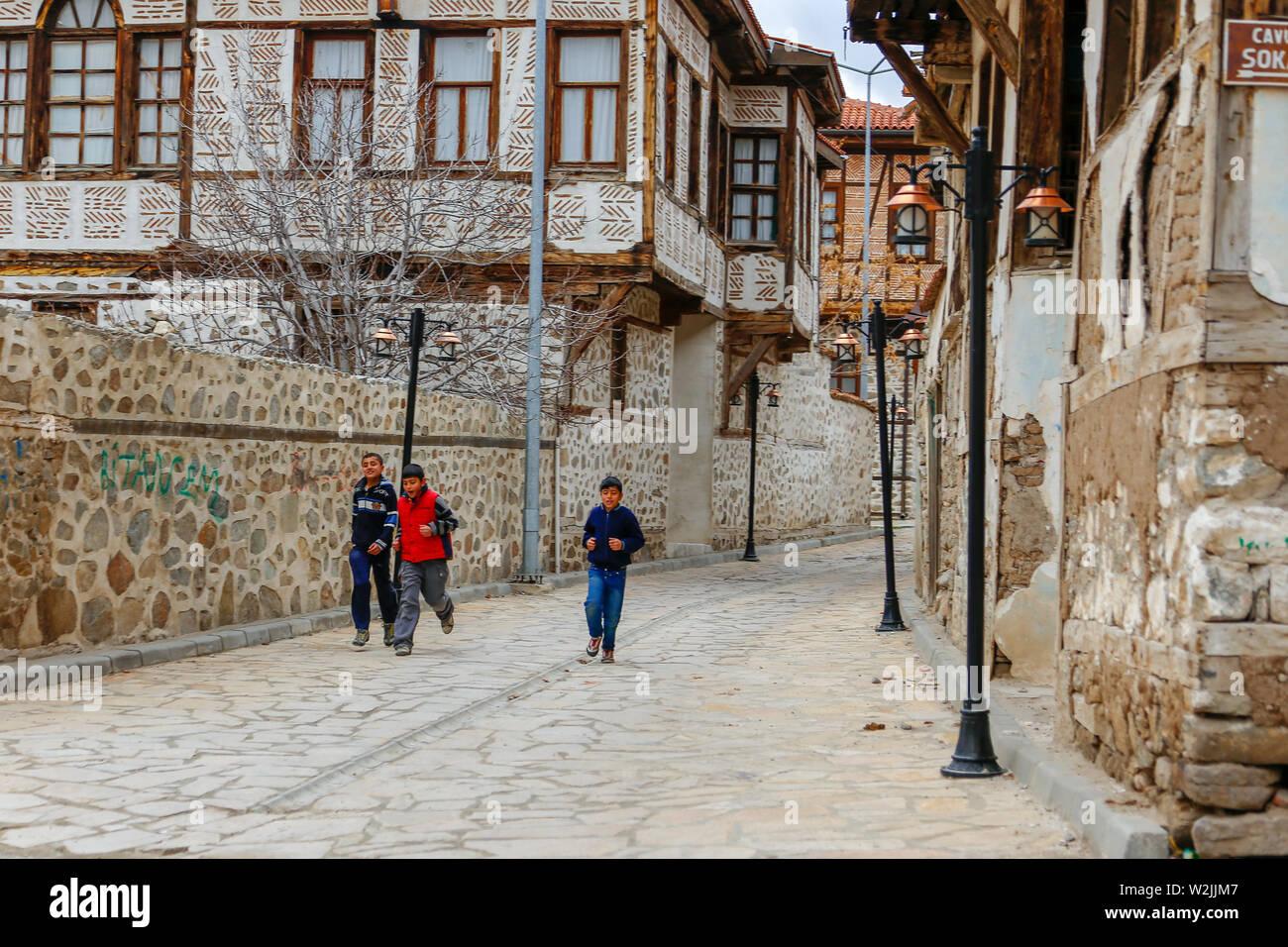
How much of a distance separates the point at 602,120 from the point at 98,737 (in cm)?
1439

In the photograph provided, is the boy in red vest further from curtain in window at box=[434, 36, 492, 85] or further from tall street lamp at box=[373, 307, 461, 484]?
curtain in window at box=[434, 36, 492, 85]

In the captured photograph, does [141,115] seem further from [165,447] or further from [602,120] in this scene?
[165,447]

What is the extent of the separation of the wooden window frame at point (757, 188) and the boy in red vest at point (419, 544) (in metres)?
15.5

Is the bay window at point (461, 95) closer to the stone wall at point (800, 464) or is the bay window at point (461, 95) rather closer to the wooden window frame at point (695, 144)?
the wooden window frame at point (695, 144)

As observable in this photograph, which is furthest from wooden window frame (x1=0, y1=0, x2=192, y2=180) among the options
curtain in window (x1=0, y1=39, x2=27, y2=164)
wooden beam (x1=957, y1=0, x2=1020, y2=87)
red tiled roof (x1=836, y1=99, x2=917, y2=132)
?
red tiled roof (x1=836, y1=99, x2=917, y2=132)

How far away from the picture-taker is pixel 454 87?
20.4m

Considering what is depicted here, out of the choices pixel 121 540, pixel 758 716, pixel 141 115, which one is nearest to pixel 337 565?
pixel 121 540

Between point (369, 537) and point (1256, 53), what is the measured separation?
8519 millimetres

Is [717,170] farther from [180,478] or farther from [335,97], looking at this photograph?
[180,478]

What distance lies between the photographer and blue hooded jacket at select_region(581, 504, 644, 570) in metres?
11.5

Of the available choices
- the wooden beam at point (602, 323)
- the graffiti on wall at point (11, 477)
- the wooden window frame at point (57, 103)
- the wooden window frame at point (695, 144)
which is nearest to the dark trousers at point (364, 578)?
the graffiti on wall at point (11, 477)

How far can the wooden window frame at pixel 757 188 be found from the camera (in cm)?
2653

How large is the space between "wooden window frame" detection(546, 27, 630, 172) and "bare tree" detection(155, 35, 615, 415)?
3.06ft

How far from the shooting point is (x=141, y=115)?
21.0 m
